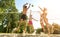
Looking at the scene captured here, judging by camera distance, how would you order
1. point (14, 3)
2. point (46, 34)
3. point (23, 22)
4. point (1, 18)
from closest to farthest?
1. point (46, 34)
2. point (23, 22)
3. point (1, 18)
4. point (14, 3)

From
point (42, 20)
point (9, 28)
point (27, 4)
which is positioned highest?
point (27, 4)

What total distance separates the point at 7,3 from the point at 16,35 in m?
11.6

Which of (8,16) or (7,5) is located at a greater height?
(7,5)

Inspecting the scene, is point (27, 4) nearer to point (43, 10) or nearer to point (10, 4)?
point (43, 10)

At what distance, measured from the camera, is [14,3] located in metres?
21.8

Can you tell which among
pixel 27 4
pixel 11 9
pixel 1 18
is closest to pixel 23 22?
pixel 27 4

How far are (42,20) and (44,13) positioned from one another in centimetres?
32

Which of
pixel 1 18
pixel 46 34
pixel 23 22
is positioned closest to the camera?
pixel 46 34

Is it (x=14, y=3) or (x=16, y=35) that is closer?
(x=16, y=35)

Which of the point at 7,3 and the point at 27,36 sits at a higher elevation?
the point at 7,3

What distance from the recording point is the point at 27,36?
9688mm

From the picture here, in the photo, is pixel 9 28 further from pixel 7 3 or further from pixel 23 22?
pixel 23 22

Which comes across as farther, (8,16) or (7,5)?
(8,16)

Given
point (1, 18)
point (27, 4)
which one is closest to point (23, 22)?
point (27, 4)
